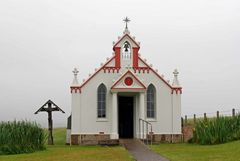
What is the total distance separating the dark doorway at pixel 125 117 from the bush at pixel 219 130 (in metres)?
5.88

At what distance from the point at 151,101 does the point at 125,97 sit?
74.2 inches

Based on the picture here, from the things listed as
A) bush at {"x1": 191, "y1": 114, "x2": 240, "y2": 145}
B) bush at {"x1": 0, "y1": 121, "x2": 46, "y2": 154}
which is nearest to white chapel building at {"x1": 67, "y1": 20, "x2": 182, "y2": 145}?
bush at {"x1": 191, "y1": 114, "x2": 240, "y2": 145}

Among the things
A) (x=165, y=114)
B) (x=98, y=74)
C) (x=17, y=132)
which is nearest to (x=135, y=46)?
(x=98, y=74)

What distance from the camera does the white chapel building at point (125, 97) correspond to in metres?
30.0

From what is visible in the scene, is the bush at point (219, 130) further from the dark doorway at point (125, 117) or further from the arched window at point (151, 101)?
the dark doorway at point (125, 117)

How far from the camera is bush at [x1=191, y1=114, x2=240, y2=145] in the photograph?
26047 mm

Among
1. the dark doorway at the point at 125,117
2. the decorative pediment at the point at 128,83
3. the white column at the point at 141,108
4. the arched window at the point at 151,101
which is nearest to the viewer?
the decorative pediment at the point at 128,83

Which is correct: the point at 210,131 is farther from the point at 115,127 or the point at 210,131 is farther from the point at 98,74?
the point at 98,74

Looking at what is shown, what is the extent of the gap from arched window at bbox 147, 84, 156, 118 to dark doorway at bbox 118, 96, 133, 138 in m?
1.34

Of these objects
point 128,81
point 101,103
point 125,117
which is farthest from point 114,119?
point 128,81

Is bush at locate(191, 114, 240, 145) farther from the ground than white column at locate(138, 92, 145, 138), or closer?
closer

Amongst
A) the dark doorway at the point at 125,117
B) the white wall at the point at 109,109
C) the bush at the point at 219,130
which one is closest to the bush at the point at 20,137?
the white wall at the point at 109,109

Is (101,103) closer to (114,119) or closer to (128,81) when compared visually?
(114,119)

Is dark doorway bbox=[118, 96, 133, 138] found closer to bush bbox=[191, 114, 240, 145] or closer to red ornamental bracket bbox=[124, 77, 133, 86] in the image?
red ornamental bracket bbox=[124, 77, 133, 86]
